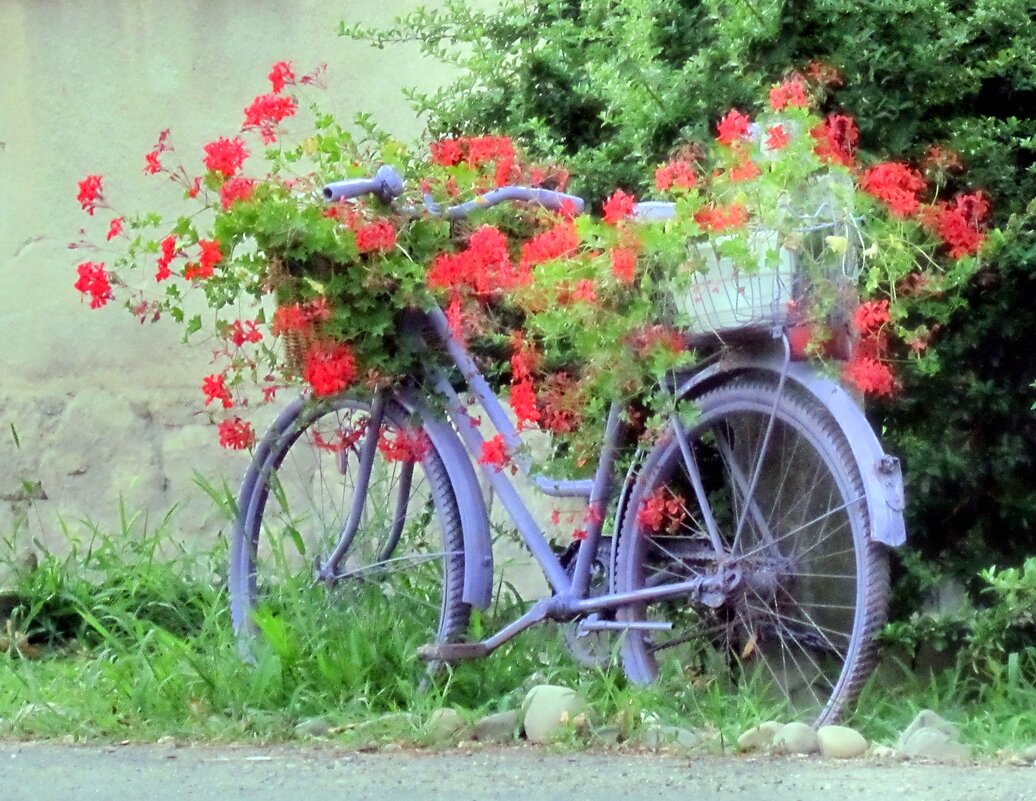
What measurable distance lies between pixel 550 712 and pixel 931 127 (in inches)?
62.4

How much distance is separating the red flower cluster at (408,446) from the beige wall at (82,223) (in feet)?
5.30

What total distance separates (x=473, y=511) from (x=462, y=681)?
36 centimetres

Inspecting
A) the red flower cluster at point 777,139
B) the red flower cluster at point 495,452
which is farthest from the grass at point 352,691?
the red flower cluster at point 777,139

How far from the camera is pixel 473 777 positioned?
2791 millimetres

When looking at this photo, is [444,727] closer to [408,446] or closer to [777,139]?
[408,446]

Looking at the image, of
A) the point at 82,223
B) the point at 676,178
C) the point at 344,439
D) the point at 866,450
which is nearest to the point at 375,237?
the point at 344,439

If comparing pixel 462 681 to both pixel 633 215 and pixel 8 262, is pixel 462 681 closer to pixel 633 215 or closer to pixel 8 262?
pixel 633 215

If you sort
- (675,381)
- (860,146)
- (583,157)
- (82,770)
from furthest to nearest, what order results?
(583,157)
(860,146)
(675,381)
(82,770)

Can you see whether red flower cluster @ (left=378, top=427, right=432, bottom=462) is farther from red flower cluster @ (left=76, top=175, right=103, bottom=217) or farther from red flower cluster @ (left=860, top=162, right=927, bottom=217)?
red flower cluster @ (left=860, top=162, right=927, bottom=217)

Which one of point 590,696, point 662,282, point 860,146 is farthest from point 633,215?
point 590,696

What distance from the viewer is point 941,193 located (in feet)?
12.0

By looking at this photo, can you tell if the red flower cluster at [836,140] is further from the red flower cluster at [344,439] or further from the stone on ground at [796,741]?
the red flower cluster at [344,439]

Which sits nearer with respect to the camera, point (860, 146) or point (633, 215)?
point (633, 215)

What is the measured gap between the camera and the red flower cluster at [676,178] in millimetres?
3012
